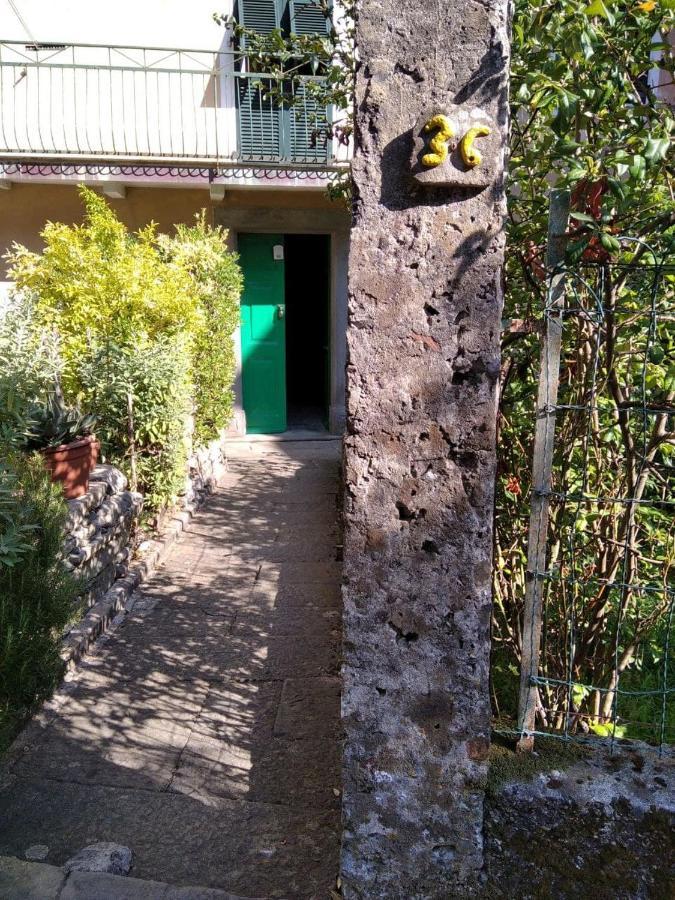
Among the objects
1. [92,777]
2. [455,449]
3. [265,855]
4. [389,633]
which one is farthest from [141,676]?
[455,449]

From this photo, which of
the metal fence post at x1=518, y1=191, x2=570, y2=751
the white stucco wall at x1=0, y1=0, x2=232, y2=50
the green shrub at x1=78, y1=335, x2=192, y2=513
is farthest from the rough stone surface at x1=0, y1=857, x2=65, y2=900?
the white stucco wall at x1=0, y1=0, x2=232, y2=50

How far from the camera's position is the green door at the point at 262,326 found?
33.0 feet

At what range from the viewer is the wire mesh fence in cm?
208

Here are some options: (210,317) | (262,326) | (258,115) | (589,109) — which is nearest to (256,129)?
(258,115)

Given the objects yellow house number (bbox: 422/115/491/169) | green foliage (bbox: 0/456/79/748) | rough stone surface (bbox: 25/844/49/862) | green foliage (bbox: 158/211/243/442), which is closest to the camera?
yellow house number (bbox: 422/115/491/169)

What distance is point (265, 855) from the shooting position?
9.18 ft

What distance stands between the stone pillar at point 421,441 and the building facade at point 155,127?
7490 millimetres

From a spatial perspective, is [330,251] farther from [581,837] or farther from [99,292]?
[581,837]

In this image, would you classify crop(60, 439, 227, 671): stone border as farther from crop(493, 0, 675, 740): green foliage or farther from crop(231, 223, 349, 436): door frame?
crop(493, 0, 675, 740): green foliage

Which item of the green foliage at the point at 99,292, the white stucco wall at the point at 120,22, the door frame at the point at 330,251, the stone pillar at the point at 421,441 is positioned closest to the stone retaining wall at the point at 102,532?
the green foliage at the point at 99,292

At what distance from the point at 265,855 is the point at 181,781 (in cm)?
63

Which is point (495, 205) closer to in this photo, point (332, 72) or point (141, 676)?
point (332, 72)

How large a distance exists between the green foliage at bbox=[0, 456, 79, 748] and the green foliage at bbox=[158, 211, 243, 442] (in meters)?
4.13

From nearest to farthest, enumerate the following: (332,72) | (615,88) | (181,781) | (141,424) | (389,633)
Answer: (389,633) → (615,88) → (181,781) → (332,72) → (141,424)
